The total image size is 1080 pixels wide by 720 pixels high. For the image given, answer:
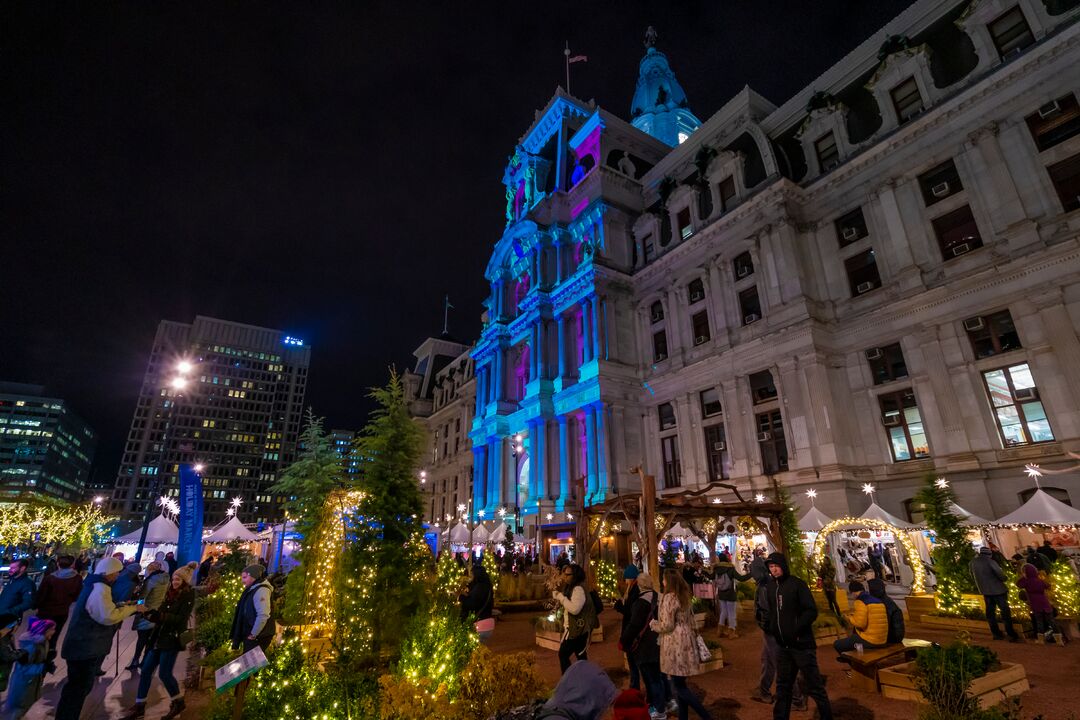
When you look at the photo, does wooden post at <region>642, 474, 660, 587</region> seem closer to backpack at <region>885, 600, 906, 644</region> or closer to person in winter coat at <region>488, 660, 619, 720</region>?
backpack at <region>885, 600, 906, 644</region>

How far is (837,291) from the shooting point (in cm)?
2714

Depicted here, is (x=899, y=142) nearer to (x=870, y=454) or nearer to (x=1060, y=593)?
(x=870, y=454)

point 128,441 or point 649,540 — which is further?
point 128,441

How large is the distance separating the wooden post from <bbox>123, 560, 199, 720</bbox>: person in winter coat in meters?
9.08

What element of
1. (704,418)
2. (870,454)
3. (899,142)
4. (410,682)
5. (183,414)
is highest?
(183,414)

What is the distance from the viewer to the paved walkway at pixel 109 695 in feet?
27.8

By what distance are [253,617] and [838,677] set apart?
10.0 meters

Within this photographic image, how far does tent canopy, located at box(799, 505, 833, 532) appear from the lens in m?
20.6

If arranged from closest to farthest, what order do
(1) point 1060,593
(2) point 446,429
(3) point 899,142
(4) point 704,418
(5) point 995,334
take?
(1) point 1060,593 < (5) point 995,334 < (3) point 899,142 < (4) point 704,418 < (2) point 446,429

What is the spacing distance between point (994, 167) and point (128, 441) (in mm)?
159156

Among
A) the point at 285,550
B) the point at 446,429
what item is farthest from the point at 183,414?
the point at 285,550

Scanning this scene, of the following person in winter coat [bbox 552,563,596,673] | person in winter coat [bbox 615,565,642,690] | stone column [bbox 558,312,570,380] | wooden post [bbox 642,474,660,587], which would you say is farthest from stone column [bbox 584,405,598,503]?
person in winter coat [bbox 552,563,596,673]

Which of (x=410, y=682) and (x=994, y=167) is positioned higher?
(x=994, y=167)

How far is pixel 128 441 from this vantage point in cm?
12394
